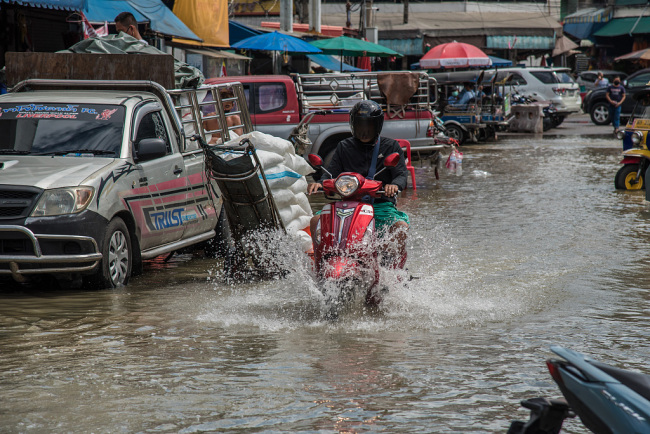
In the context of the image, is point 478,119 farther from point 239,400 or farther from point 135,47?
point 239,400

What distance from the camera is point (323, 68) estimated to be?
3475 cm

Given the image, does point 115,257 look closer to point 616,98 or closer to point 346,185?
point 346,185

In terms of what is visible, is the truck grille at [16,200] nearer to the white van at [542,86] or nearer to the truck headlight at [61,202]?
the truck headlight at [61,202]

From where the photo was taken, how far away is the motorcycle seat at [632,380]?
2.82 m

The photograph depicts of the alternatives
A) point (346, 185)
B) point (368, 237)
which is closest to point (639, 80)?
point (346, 185)

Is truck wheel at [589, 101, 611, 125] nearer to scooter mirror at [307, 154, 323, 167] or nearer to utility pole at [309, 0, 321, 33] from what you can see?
utility pole at [309, 0, 321, 33]

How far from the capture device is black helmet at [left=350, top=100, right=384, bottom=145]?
675 centimetres

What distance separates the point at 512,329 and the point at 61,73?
18.5 feet

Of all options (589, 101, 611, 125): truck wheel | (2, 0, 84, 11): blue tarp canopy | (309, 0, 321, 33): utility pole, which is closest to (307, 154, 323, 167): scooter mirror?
(2, 0, 84, 11): blue tarp canopy

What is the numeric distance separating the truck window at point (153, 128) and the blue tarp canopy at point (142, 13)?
4836 mm

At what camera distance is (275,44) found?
21531mm

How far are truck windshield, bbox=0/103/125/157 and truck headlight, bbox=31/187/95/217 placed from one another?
811mm

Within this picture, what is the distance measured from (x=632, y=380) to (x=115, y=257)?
18.5 feet

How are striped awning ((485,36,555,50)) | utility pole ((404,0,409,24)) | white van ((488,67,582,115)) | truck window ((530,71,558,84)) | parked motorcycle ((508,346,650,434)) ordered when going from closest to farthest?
parked motorcycle ((508,346,650,434)) → white van ((488,67,582,115)) → truck window ((530,71,558,84)) → striped awning ((485,36,555,50)) → utility pole ((404,0,409,24))
